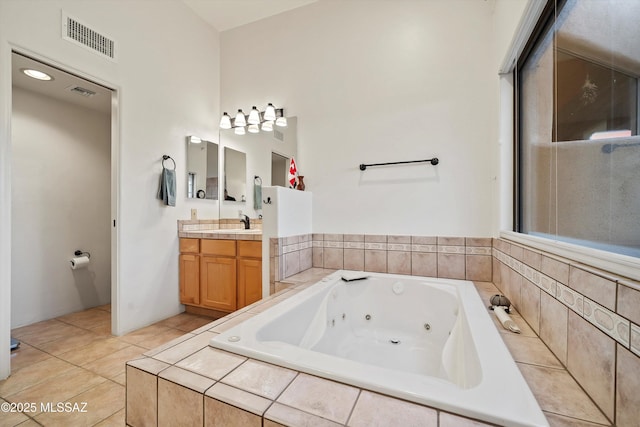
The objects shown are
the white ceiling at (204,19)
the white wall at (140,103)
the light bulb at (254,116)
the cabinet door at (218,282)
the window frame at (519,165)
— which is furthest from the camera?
the light bulb at (254,116)

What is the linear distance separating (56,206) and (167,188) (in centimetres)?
122

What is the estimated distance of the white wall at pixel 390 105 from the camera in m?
1.98

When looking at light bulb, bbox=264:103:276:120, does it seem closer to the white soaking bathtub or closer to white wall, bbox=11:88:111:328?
the white soaking bathtub

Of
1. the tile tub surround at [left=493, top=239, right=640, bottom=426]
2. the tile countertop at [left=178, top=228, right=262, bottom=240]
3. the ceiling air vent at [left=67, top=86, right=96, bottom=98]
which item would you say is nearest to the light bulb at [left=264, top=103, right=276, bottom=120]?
the tile countertop at [left=178, top=228, right=262, bottom=240]

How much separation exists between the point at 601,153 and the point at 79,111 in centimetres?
399

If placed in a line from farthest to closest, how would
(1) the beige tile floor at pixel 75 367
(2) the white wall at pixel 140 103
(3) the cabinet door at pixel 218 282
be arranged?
(3) the cabinet door at pixel 218 282
(2) the white wall at pixel 140 103
(1) the beige tile floor at pixel 75 367

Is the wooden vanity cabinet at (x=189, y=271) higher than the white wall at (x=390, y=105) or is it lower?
lower

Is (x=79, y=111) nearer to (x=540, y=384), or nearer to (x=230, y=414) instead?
(x=230, y=414)

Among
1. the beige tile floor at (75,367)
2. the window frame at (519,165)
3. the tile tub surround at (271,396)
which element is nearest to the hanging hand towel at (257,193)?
the beige tile floor at (75,367)

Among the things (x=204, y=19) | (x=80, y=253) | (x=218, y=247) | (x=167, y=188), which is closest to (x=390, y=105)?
(x=218, y=247)

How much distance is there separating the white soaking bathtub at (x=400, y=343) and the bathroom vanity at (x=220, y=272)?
2.51 feet

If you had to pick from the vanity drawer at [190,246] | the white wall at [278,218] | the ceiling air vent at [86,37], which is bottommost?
the vanity drawer at [190,246]

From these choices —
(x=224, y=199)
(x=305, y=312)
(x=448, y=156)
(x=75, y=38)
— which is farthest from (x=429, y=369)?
(x=75, y=38)

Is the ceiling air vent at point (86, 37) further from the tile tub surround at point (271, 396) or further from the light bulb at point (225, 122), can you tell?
the tile tub surround at point (271, 396)
